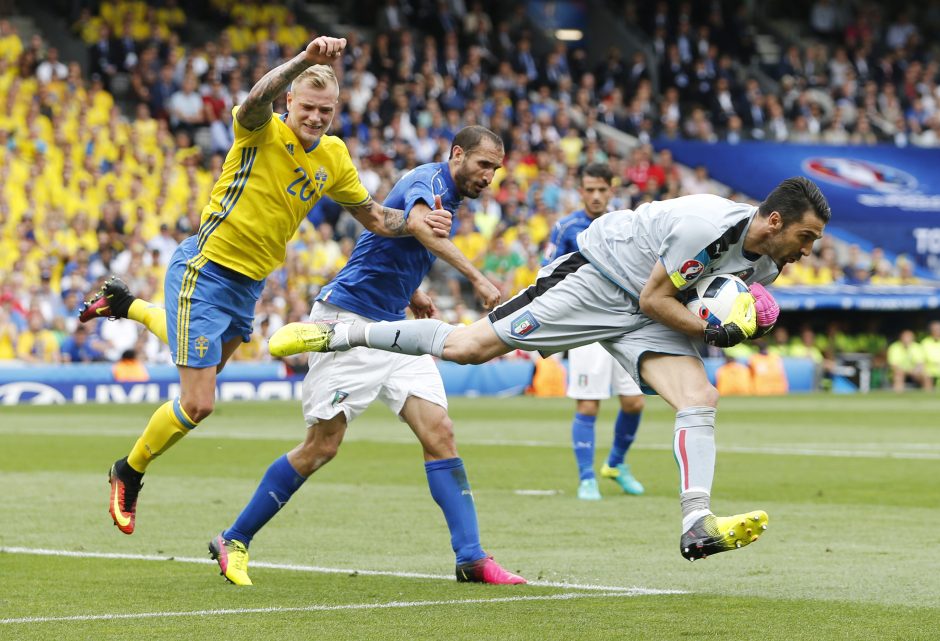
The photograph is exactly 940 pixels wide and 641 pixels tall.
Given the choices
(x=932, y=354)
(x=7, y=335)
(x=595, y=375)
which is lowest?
(x=932, y=354)

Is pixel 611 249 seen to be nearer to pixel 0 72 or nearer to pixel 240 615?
pixel 240 615

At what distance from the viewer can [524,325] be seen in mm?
7762

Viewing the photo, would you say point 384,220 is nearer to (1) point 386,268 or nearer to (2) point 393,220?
(2) point 393,220

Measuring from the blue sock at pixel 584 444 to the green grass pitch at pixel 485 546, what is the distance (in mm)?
273

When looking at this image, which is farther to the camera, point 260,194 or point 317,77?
point 260,194

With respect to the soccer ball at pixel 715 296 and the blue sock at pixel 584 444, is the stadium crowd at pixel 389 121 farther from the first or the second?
the soccer ball at pixel 715 296

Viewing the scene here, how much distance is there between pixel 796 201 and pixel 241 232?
283cm

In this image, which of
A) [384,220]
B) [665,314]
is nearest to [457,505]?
[384,220]

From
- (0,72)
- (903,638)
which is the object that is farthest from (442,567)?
(0,72)

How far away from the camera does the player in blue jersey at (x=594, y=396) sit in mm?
12656

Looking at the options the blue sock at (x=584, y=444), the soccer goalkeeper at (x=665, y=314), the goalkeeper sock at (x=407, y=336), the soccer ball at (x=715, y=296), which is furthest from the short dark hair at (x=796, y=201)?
the blue sock at (x=584, y=444)

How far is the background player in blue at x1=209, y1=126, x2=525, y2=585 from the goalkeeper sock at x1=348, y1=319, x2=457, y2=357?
0.32m

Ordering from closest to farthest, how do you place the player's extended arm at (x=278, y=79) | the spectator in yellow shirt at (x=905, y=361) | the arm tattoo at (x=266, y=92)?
1. the player's extended arm at (x=278, y=79)
2. the arm tattoo at (x=266, y=92)
3. the spectator in yellow shirt at (x=905, y=361)

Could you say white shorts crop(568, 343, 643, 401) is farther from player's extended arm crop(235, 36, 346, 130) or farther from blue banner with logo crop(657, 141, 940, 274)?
blue banner with logo crop(657, 141, 940, 274)
